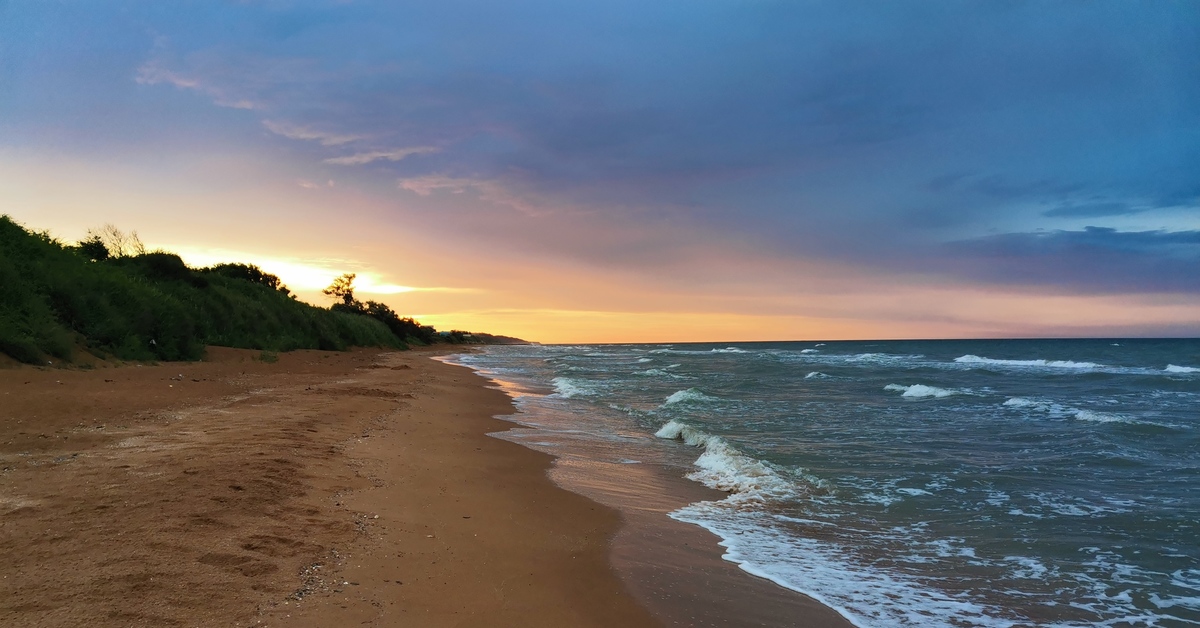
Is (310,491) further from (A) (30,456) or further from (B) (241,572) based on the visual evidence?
(A) (30,456)

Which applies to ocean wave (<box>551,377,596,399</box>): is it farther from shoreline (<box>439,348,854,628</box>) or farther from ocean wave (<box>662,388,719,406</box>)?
shoreline (<box>439,348,854,628</box>)

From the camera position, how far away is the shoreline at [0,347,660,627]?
10.8ft

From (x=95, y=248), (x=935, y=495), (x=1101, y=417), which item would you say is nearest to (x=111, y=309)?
(x=95, y=248)

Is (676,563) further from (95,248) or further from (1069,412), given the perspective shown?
(95,248)

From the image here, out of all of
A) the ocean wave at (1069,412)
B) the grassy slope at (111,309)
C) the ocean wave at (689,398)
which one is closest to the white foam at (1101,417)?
the ocean wave at (1069,412)

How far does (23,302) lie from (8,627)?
1342 centimetres

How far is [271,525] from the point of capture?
4473 millimetres

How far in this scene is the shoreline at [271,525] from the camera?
3.28m

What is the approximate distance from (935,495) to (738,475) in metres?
2.62

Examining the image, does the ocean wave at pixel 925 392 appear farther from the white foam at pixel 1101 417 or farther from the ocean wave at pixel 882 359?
the ocean wave at pixel 882 359

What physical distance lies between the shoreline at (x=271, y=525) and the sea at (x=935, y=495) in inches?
67.2

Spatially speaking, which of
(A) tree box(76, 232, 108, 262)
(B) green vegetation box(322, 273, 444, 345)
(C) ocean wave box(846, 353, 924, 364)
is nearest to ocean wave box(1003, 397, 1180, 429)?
(C) ocean wave box(846, 353, 924, 364)

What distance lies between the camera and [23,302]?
12.2m

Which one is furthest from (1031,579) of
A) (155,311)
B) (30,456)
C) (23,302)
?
(155,311)
